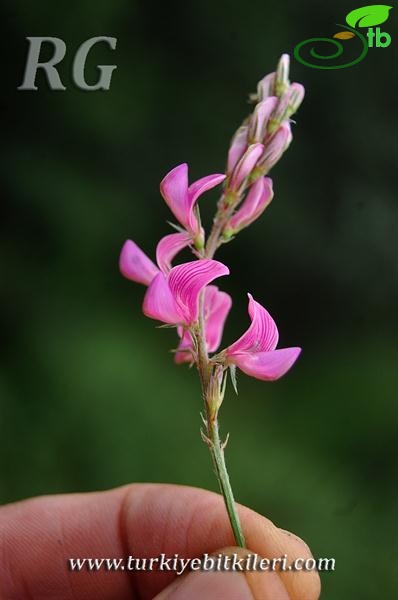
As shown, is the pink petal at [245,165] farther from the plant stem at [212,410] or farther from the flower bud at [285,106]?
the plant stem at [212,410]

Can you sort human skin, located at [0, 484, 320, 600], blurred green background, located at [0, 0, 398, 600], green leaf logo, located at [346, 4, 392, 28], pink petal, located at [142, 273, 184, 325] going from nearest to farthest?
pink petal, located at [142, 273, 184, 325] < human skin, located at [0, 484, 320, 600] < green leaf logo, located at [346, 4, 392, 28] < blurred green background, located at [0, 0, 398, 600]

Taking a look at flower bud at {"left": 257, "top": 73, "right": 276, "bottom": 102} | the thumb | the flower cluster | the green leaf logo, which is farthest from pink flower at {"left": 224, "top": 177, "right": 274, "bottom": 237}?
the green leaf logo

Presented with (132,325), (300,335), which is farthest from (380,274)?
(132,325)

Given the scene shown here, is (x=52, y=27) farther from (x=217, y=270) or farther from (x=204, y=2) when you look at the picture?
(x=217, y=270)

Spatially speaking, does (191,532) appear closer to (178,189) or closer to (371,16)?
(178,189)

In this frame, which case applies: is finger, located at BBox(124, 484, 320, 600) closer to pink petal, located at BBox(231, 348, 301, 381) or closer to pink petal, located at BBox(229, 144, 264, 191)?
pink petal, located at BBox(231, 348, 301, 381)

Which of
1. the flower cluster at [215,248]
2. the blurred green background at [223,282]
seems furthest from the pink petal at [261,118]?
the blurred green background at [223,282]

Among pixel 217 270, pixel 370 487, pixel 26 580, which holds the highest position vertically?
pixel 217 270

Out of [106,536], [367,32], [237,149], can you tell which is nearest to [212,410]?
[237,149]
